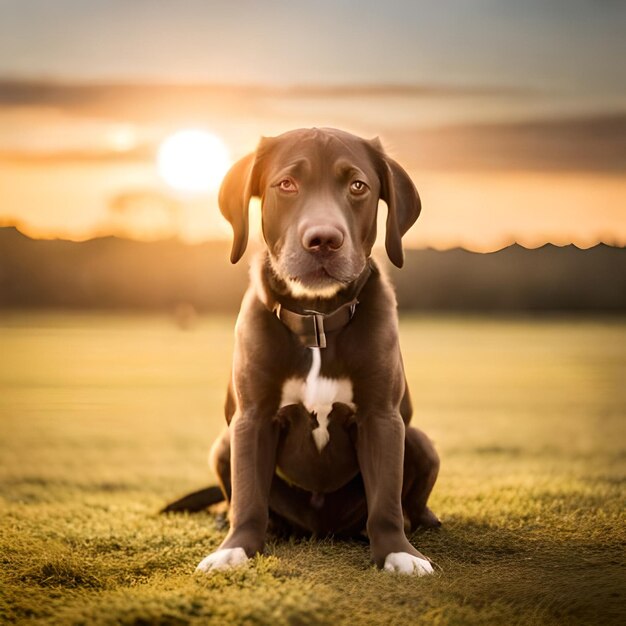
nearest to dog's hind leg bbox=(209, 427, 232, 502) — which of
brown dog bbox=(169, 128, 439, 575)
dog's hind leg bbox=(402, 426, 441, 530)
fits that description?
brown dog bbox=(169, 128, 439, 575)

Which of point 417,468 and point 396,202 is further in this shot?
point 417,468

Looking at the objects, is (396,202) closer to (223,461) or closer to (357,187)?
(357,187)

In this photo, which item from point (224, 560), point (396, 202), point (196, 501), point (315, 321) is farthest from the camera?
point (196, 501)

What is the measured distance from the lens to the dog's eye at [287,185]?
4578 mm

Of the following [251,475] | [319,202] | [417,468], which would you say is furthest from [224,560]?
[319,202]

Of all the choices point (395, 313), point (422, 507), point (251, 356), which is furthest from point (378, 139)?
point (422, 507)

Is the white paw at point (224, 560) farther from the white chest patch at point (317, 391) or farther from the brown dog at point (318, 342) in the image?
the white chest patch at point (317, 391)

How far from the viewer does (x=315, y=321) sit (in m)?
4.59

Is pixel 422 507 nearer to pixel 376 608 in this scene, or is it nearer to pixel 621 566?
pixel 621 566

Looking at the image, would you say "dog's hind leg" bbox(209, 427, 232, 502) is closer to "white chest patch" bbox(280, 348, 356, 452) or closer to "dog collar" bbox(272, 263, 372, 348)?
"white chest patch" bbox(280, 348, 356, 452)

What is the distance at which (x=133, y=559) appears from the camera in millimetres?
4922

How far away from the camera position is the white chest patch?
4.60 m

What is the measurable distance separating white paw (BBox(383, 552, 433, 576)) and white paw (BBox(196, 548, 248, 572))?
26.5 inches

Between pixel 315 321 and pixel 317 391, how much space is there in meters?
0.34
